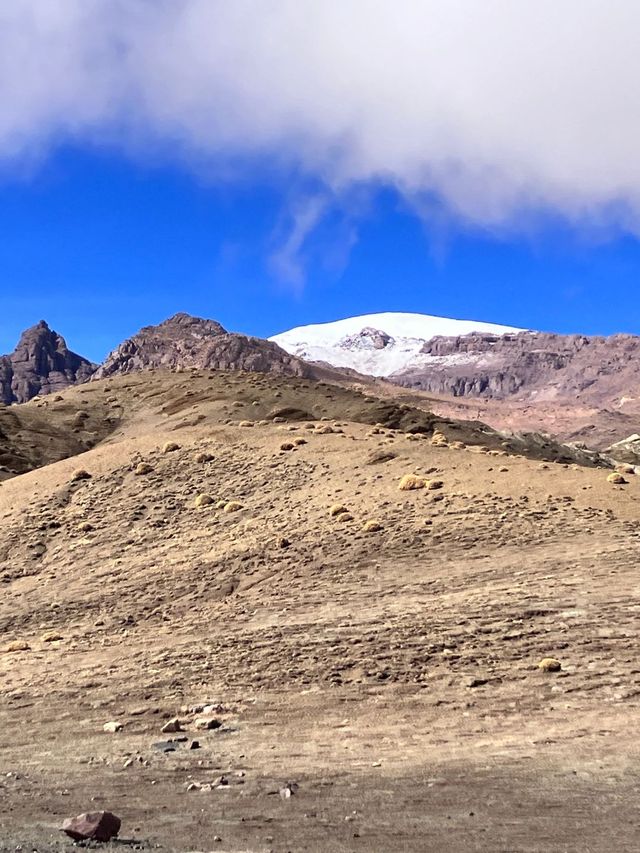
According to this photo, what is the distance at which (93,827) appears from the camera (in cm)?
730

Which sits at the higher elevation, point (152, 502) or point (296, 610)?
point (152, 502)

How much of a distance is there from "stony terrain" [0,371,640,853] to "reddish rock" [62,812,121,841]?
161 millimetres

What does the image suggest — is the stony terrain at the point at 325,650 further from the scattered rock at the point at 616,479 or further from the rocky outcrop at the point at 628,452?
the rocky outcrop at the point at 628,452

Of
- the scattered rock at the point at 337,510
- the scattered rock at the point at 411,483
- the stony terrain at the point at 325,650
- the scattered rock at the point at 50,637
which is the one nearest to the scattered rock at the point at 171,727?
the stony terrain at the point at 325,650

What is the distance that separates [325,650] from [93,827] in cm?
914

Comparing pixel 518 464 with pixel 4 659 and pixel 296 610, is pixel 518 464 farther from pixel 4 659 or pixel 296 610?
pixel 4 659

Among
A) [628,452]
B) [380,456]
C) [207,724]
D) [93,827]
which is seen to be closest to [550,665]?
[207,724]

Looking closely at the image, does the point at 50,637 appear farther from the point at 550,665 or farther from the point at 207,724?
the point at 550,665

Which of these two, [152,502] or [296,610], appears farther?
[152,502]

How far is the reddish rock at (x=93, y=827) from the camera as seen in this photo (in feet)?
23.9

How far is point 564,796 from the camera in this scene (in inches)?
361

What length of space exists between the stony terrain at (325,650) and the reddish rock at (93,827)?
0.16 metres

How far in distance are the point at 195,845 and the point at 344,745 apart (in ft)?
14.8

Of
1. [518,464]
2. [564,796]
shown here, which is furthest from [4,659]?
[518,464]
